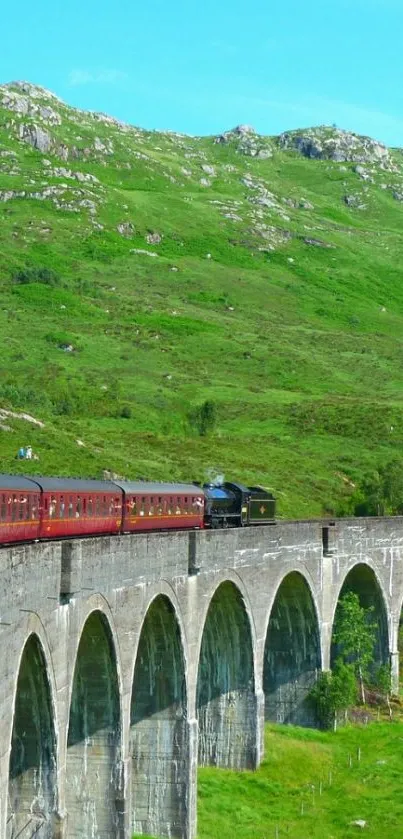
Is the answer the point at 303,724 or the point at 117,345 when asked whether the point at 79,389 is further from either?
the point at 303,724

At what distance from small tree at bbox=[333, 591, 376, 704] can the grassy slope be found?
521 cm

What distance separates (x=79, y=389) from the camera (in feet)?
419

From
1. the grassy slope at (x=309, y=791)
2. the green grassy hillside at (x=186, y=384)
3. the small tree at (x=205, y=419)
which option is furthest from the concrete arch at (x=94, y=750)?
the small tree at (x=205, y=419)

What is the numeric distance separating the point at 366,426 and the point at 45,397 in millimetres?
30006

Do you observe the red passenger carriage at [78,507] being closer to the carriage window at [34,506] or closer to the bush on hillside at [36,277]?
the carriage window at [34,506]

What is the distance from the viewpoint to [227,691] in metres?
49.0

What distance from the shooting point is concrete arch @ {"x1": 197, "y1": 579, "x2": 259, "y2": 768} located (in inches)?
1911

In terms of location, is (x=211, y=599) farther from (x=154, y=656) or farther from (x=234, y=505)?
(x=234, y=505)

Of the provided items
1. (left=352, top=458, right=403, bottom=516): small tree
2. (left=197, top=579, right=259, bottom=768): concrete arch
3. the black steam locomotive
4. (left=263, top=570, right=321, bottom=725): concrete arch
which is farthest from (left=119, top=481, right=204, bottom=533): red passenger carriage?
(left=352, top=458, right=403, bottom=516): small tree

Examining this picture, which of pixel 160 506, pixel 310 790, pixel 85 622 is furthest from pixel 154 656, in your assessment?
pixel 310 790

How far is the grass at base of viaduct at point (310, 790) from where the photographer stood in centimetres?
4316

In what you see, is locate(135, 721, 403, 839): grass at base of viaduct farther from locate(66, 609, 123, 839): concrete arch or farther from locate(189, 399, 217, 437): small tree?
locate(189, 399, 217, 437): small tree

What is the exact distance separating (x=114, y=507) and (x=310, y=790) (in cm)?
1384

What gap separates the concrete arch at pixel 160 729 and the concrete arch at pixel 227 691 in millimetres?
7305
